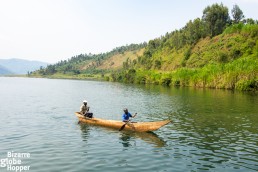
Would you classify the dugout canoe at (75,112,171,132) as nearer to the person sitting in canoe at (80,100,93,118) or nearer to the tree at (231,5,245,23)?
the person sitting in canoe at (80,100,93,118)

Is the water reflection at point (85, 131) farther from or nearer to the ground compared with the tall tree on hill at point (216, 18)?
nearer to the ground

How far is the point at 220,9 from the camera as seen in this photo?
6412 inches

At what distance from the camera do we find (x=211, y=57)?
137375 mm

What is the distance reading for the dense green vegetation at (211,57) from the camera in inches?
3578

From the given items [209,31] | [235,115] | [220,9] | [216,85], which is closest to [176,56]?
[209,31]

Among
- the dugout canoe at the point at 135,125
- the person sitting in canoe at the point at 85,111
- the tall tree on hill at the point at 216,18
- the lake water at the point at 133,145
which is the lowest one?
the lake water at the point at 133,145

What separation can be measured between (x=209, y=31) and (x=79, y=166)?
160 meters

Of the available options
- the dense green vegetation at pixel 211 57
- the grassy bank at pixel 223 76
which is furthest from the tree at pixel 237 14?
the grassy bank at pixel 223 76

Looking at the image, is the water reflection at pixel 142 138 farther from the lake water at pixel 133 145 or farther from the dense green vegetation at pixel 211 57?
the dense green vegetation at pixel 211 57

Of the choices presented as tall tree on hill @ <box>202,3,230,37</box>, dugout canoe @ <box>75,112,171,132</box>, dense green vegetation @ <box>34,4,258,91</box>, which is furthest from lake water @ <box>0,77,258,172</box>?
tall tree on hill @ <box>202,3,230,37</box>

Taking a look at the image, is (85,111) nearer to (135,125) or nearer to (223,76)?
(135,125)

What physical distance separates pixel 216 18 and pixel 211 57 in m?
39.0

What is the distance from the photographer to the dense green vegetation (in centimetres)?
9088

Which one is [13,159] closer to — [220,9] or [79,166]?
[79,166]
